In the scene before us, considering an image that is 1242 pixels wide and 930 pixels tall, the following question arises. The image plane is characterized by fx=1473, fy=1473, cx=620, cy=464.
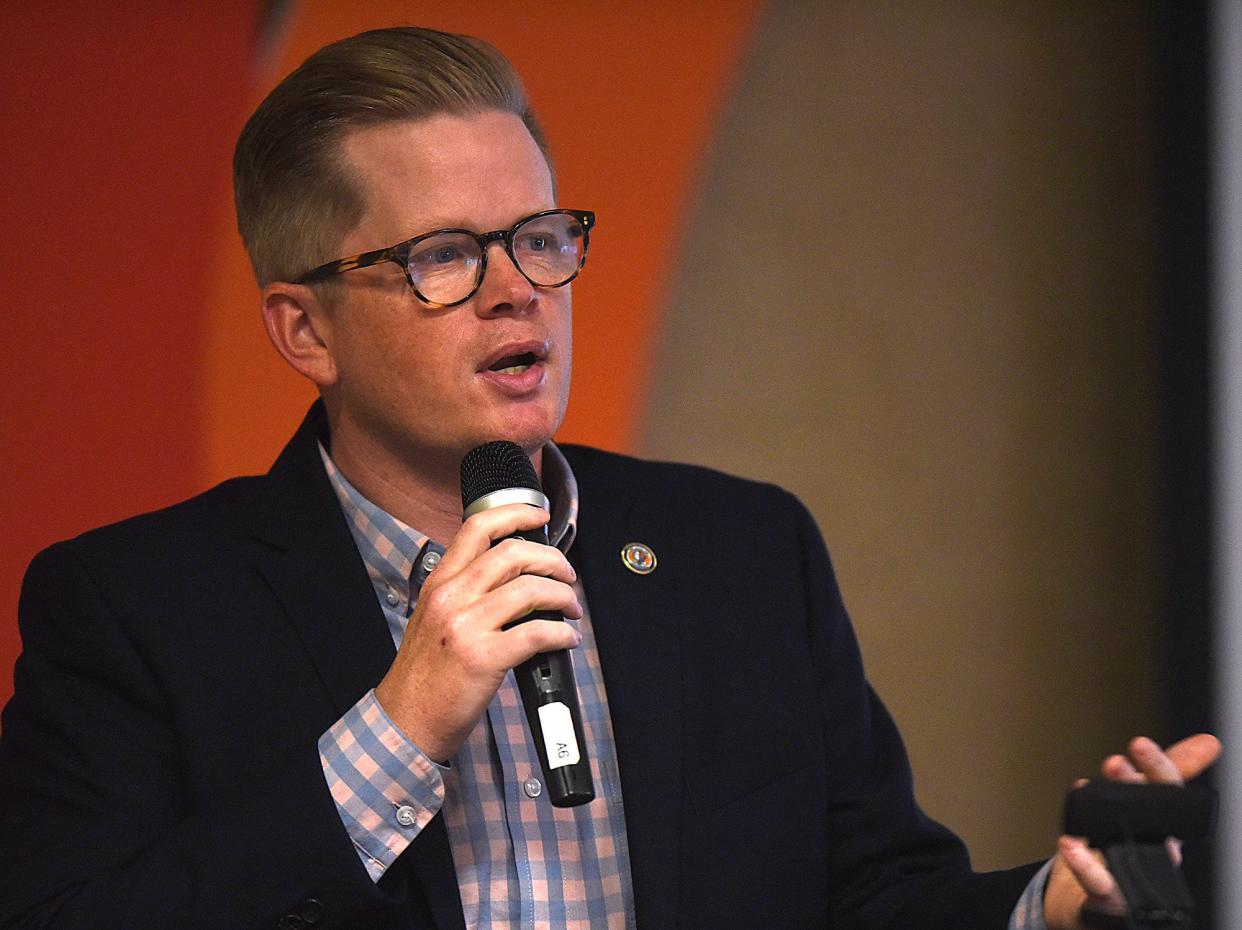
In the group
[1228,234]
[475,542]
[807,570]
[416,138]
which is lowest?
[807,570]

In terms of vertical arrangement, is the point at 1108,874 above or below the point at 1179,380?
below

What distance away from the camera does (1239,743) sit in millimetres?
3113

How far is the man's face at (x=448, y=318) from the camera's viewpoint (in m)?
1.86

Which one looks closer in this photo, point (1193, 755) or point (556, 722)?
point (556, 722)

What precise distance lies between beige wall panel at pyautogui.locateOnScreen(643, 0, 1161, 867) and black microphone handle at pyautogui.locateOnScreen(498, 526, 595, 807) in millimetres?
1886

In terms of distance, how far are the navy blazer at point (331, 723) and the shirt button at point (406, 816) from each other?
2.7 inches

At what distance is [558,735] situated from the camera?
4.65 ft

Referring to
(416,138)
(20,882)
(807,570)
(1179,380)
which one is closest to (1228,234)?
(1179,380)

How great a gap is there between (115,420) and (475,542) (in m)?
1.58

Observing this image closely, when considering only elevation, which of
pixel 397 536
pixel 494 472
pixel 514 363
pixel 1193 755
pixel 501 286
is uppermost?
pixel 501 286

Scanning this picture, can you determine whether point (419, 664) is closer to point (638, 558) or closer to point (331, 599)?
point (331, 599)

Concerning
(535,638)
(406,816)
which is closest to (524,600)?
(535,638)

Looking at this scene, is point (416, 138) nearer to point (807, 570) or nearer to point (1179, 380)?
point (807, 570)

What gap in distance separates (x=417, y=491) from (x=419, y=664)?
50cm
